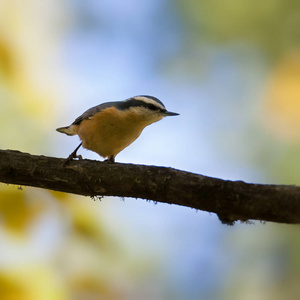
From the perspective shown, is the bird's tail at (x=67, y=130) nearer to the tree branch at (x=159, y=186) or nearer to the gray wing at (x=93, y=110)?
the gray wing at (x=93, y=110)

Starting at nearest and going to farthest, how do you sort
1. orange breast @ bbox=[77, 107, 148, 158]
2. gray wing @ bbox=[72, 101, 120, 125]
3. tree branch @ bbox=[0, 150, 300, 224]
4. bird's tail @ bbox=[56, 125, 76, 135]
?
tree branch @ bbox=[0, 150, 300, 224] < orange breast @ bbox=[77, 107, 148, 158] < gray wing @ bbox=[72, 101, 120, 125] < bird's tail @ bbox=[56, 125, 76, 135]

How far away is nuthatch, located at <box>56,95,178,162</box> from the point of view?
401cm

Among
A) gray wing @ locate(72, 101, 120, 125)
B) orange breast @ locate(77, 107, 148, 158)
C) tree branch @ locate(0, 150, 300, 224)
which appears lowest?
tree branch @ locate(0, 150, 300, 224)

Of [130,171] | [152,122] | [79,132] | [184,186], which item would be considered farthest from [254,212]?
[79,132]

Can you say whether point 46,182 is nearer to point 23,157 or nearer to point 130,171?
point 23,157

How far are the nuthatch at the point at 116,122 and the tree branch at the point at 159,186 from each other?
2.76ft

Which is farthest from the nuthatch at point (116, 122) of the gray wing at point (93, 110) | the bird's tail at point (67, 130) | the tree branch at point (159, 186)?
the tree branch at point (159, 186)

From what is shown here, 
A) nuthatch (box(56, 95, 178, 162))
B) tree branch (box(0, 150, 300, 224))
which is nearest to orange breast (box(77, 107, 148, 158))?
nuthatch (box(56, 95, 178, 162))

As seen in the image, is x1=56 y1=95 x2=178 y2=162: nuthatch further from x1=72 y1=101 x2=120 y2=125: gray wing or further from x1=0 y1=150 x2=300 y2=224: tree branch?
x1=0 y1=150 x2=300 y2=224: tree branch

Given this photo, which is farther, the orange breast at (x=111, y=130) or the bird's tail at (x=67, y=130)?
the bird's tail at (x=67, y=130)

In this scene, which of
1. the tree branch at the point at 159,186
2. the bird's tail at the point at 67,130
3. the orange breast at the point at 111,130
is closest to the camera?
the tree branch at the point at 159,186

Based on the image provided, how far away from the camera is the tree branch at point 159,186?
241 cm

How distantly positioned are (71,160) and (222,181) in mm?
1118

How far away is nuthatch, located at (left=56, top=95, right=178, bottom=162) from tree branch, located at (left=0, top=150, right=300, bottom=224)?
84 centimetres
